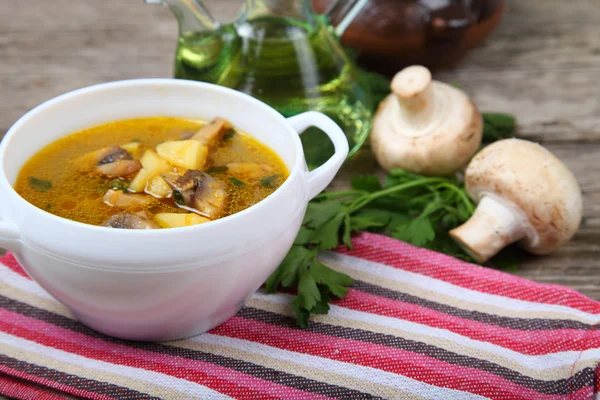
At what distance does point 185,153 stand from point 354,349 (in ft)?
1.64

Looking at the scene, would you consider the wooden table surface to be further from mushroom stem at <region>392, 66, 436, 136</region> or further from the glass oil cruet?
the glass oil cruet


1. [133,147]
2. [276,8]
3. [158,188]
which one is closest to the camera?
[158,188]

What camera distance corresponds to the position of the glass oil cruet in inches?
73.7

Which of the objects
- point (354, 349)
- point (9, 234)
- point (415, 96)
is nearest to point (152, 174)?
point (9, 234)

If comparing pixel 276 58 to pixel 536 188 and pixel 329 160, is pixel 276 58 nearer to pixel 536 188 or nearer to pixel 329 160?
pixel 329 160

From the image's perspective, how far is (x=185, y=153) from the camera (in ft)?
4.69

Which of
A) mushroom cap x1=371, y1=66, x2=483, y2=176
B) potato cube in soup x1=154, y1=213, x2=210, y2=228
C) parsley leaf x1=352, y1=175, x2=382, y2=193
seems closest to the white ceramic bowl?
potato cube in soup x1=154, y1=213, x2=210, y2=228

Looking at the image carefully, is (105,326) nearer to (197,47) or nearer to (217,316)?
(217,316)

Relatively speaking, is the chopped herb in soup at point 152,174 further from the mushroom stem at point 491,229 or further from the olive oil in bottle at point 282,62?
the mushroom stem at point 491,229

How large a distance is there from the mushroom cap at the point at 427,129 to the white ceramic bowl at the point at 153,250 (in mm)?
485

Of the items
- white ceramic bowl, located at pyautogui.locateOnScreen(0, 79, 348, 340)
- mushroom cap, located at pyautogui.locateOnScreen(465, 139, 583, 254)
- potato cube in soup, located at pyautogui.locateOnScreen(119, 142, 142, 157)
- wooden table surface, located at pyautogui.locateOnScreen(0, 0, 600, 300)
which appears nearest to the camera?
white ceramic bowl, located at pyautogui.locateOnScreen(0, 79, 348, 340)

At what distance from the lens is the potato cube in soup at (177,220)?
4.01 ft

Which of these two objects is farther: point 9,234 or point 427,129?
point 427,129

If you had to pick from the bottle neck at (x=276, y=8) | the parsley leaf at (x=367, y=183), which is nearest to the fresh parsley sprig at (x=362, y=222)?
the parsley leaf at (x=367, y=183)
